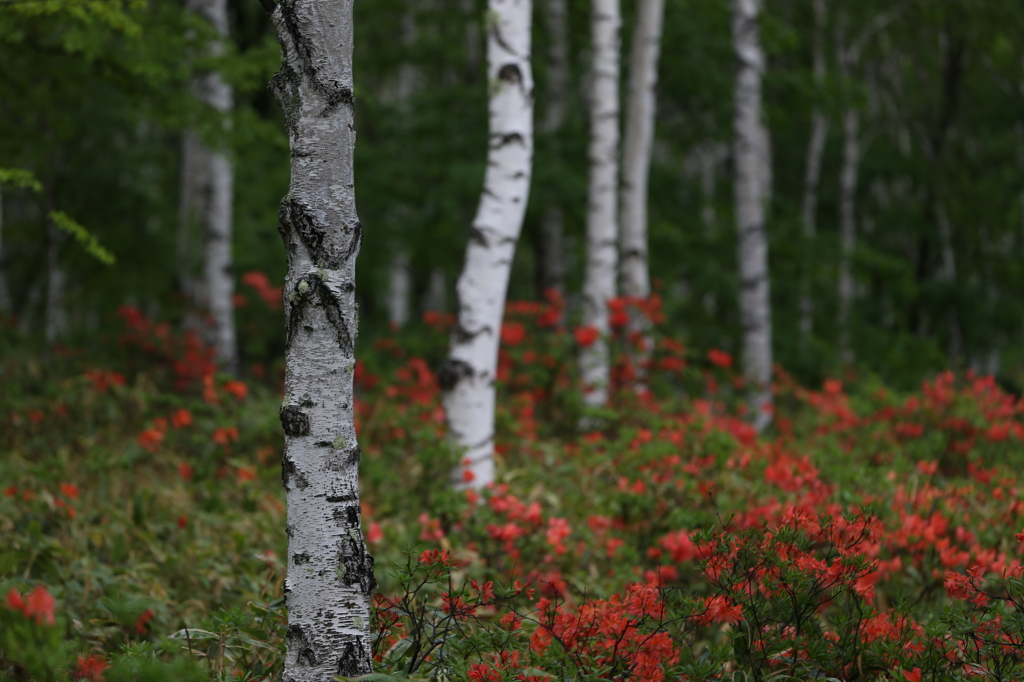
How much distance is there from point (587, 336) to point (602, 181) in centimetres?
151

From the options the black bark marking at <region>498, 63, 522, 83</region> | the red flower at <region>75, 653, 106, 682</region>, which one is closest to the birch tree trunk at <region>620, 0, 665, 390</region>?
the black bark marking at <region>498, 63, 522, 83</region>

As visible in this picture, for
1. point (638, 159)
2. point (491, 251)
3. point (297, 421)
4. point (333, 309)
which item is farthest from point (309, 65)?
point (638, 159)

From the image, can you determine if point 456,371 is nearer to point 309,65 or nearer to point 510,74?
point 510,74

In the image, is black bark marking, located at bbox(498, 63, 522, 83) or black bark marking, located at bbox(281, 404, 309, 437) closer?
black bark marking, located at bbox(281, 404, 309, 437)

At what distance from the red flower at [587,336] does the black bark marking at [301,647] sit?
196 inches

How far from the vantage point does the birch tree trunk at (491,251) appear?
489cm

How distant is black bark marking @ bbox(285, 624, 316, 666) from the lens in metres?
2.34

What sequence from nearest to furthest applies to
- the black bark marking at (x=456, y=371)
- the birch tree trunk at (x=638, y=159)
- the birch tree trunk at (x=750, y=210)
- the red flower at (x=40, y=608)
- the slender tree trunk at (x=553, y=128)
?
1. the red flower at (x=40, y=608)
2. the black bark marking at (x=456, y=371)
3. the birch tree trunk at (x=638, y=159)
4. the birch tree trunk at (x=750, y=210)
5. the slender tree trunk at (x=553, y=128)

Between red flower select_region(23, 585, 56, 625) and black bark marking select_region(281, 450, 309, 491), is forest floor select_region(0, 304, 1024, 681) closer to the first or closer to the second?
red flower select_region(23, 585, 56, 625)

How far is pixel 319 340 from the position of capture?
7.64 ft

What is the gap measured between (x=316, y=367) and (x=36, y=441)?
4.70 m

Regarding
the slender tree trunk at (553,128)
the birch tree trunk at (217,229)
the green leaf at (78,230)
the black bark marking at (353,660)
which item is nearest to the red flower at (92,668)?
the black bark marking at (353,660)

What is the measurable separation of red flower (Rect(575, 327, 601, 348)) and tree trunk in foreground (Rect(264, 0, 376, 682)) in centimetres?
484

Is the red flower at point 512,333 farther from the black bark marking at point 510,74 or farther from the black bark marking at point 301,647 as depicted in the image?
the black bark marking at point 301,647
